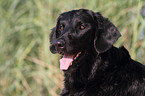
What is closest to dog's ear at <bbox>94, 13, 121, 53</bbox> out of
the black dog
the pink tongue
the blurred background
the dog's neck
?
the black dog

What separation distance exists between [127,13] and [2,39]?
9.81 ft

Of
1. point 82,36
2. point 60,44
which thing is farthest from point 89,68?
point 60,44

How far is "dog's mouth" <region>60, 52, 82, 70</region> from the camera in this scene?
342 cm

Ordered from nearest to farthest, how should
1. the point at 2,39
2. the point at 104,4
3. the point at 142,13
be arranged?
the point at 142,13, the point at 104,4, the point at 2,39

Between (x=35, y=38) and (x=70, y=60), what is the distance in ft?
9.98

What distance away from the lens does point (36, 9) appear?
652cm

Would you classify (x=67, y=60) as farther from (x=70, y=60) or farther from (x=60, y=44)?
(x=60, y=44)

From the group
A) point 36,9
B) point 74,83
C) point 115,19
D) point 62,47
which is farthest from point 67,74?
point 36,9

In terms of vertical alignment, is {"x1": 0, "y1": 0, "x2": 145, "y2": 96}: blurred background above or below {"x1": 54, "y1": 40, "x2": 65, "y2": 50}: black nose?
below

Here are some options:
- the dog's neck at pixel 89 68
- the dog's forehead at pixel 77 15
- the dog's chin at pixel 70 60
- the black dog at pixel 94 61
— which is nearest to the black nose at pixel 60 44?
the black dog at pixel 94 61

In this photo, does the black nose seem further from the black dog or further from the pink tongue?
the pink tongue

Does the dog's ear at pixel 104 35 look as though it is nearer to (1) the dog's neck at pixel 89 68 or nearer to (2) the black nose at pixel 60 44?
(1) the dog's neck at pixel 89 68

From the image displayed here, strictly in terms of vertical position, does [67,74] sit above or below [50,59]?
above

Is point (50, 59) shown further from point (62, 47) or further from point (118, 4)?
point (62, 47)
